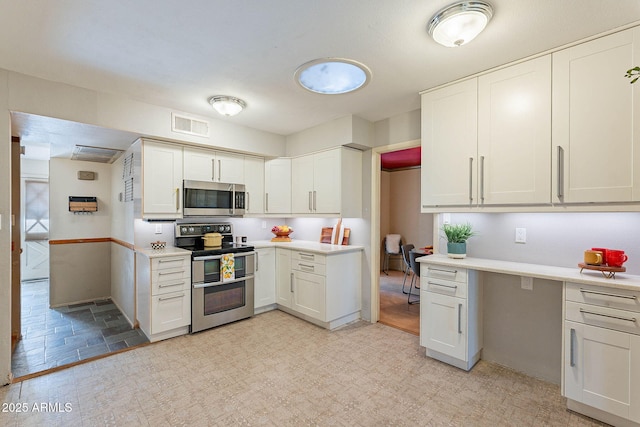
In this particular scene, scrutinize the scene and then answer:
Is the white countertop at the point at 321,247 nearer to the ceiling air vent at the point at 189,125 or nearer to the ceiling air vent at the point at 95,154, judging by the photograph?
the ceiling air vent at the point at 189,125

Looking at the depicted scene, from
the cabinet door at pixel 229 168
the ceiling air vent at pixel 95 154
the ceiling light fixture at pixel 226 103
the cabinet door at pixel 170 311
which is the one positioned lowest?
the cabinet door at pixel 170 311

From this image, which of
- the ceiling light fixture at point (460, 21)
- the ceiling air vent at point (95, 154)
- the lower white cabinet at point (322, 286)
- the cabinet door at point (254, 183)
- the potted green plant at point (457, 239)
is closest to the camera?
the ceiling light fixture at point (460, 21)

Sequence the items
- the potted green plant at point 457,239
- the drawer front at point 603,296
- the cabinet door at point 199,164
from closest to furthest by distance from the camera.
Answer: the drawer front at point 603,296 < the potted green plant at point 457,239 < the cabinet door at point 199,164

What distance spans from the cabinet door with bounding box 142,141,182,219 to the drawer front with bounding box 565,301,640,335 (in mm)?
3752

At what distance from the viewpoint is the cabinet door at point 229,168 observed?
3.89m

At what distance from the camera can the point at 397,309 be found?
14.0ft

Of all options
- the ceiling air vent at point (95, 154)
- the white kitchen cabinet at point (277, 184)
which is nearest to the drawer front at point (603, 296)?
the white kitchen cabinet at point (277, 184)

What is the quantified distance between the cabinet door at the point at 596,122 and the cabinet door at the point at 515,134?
0.06 metres

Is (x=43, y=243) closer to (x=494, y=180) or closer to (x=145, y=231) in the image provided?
(x=145, y=231)

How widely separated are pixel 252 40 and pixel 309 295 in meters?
2.73

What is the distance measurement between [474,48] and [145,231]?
3855 mm

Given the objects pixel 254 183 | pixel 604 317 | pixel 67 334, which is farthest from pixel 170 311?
pixel 604 317

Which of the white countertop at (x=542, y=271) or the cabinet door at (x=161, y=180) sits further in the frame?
the cabinet door at (x=161, y=180)

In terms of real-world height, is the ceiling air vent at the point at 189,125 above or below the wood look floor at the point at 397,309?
above
